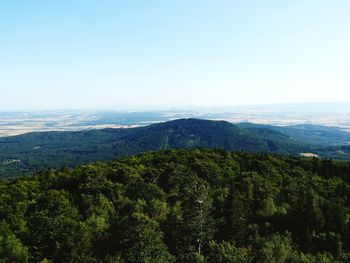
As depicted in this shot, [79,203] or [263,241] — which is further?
[79,203]

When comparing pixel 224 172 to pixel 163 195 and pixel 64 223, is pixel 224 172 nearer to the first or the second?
pixel 163 195

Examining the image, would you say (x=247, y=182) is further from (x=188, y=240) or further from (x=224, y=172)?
(x=188, y=240)

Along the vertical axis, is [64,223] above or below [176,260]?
above

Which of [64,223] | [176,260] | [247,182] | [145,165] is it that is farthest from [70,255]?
[145,165]

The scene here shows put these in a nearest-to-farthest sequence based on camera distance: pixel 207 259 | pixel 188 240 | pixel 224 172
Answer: pixel 207 259 < pixel 188 240 < pixel 224 172

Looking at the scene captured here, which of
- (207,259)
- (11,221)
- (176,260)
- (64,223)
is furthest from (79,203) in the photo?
(207,259)

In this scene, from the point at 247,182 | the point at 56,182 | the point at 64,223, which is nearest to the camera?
the point at 64,223
